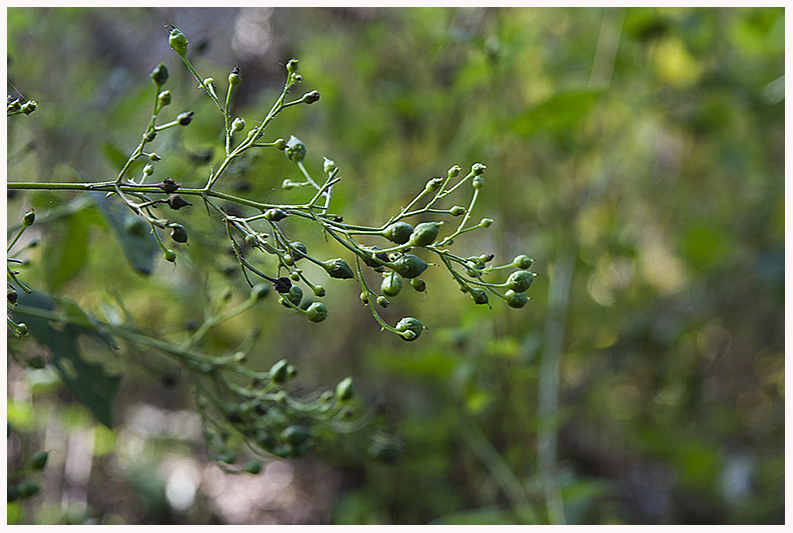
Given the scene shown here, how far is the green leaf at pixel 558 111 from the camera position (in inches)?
27.3

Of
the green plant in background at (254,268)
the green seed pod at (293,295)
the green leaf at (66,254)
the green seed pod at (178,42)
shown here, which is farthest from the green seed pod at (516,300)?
the green leaf at (66,254)

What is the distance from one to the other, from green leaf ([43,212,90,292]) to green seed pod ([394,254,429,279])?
1.27ft

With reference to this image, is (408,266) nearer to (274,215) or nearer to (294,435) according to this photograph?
(274,215)

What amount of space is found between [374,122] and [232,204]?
2.73 feet

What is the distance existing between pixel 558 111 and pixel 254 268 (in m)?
0.44

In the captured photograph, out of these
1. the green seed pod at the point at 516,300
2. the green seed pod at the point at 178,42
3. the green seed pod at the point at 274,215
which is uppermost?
the green seed pod at the point at 178,42

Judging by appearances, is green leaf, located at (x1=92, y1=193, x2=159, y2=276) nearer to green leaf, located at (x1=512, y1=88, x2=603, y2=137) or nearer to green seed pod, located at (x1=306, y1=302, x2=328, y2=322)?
green seed pod, located at (x1=306, y1=302, x2=328, y2=322)

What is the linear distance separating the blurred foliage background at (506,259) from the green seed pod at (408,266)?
1.74 feet

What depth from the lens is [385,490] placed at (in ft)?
3.95

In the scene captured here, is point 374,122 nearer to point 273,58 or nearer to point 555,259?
point 273,58

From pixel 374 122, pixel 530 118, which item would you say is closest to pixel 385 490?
pixel 374 122

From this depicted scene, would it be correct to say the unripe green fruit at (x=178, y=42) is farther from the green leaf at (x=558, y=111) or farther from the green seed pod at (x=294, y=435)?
the green leaf at (x=558, y=111)

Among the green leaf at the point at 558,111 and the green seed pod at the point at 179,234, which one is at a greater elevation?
the green seed pod at the point at 179,234

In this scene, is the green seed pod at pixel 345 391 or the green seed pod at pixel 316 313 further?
the green seed pod at pixel 345 391
